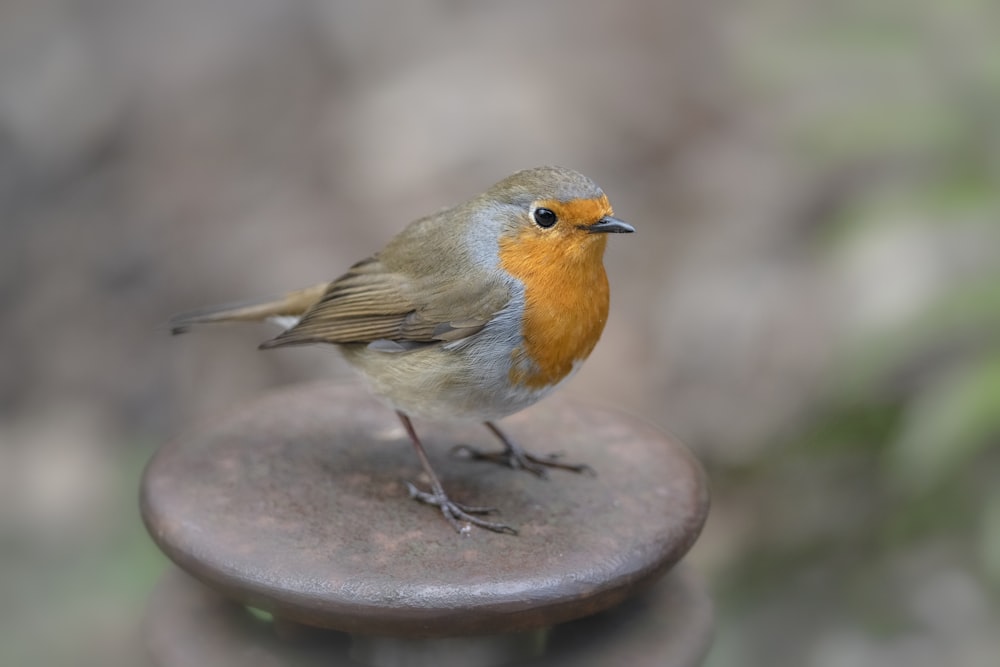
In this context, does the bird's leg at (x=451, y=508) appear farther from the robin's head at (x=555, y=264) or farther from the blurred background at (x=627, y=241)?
the blurred background at (x=627, y=241)

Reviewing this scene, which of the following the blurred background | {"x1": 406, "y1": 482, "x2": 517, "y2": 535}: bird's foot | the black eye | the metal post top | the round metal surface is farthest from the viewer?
the blurred background

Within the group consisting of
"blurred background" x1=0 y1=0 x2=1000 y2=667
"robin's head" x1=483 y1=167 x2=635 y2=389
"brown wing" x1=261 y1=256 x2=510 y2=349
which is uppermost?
"robin's head" x1=483 y1=167 x2=635 y2=389

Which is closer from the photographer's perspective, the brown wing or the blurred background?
the brown wing

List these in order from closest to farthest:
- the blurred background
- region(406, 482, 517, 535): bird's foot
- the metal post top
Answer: the metal post top < region(406, 482, 517, 535): bird's foot < the blurred background

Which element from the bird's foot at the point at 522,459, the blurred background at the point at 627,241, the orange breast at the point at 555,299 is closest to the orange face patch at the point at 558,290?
the orange breast at the point at 555,299

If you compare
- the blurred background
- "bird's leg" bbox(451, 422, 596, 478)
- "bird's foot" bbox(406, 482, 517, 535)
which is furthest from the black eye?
the blurred background

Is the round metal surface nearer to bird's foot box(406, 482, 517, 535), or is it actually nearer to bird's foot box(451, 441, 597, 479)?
bird's foot box(406, 482, 517, 535)

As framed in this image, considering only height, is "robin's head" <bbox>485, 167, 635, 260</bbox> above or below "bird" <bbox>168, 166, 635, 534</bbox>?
above
